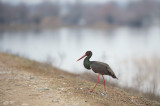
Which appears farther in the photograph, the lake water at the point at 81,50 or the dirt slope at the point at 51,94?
the lake water at the point at 81,50

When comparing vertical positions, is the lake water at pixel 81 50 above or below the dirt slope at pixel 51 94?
above

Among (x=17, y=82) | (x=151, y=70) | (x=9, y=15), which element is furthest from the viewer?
(x=9, y=15)

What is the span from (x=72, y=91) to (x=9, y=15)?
6140 centimetres

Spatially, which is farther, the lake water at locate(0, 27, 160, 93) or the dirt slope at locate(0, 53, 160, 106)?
the lake water at locate(0, 27, 160, 93)

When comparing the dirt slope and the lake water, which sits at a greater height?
the lake water

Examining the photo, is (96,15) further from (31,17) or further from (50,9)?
(31,17)

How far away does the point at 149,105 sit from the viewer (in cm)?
567

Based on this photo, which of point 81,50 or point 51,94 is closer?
point 51,94

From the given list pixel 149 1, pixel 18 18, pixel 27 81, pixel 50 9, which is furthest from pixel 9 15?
pixel 27 81

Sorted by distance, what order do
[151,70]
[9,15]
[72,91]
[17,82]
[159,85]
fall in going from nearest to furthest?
[72,91]
[17,82]
[159,85]
[151,70]
[9,15]

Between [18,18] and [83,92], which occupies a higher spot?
[18,18]

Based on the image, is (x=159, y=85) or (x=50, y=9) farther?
(x=50, y=9)

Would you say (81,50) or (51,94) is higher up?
(81,50)

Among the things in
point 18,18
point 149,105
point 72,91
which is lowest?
point 149,105
